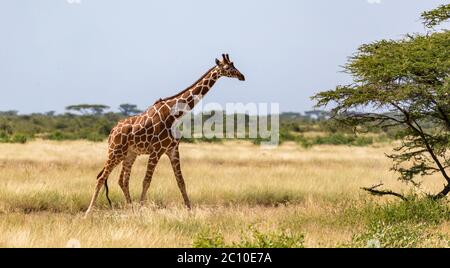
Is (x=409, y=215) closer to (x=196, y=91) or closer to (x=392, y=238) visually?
(x=392, y=238)

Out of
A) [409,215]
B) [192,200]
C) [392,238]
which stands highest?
[392,238]

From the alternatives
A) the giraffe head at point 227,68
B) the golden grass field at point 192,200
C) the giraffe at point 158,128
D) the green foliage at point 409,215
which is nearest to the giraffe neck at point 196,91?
the giraffe at point 158,128

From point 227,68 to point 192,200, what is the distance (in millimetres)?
4460

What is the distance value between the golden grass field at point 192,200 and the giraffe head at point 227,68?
2.89 m

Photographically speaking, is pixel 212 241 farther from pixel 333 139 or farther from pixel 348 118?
pixel 333 139

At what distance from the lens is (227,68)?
13031mm

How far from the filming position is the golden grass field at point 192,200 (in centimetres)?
989

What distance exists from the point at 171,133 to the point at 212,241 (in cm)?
498

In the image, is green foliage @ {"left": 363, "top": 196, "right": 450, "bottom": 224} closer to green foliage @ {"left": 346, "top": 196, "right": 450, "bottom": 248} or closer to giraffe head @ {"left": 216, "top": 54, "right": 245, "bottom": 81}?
green foliage @ {"left": 346, "top": 196, "right": 450, "bottom": 248}

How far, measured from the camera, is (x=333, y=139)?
4966 centimetres

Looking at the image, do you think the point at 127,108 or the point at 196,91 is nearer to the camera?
the point at 196,91

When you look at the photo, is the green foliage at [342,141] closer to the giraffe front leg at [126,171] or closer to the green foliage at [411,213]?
the giraffe front leg at [126,171]

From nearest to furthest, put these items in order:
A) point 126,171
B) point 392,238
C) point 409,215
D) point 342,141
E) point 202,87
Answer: point 392,238, point 409,215, point 202,87, point 126,171, point 342,141

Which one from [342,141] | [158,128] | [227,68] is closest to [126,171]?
[158,128]
